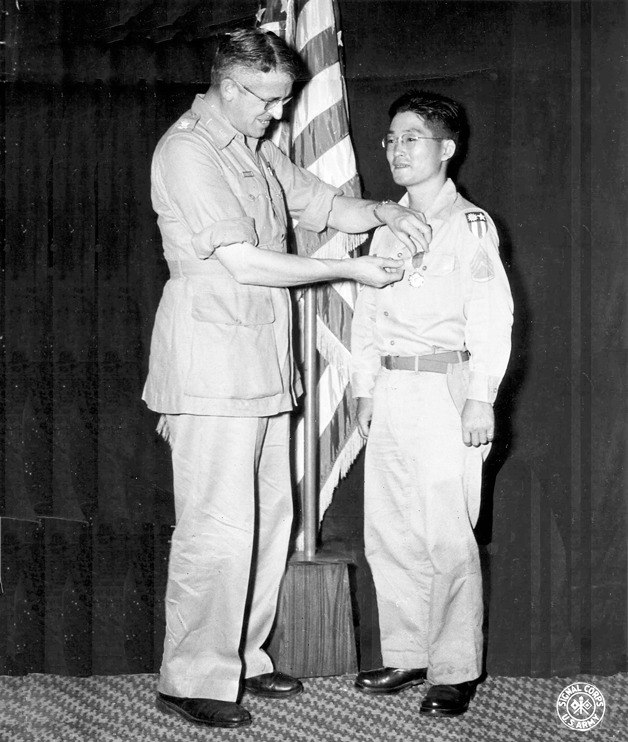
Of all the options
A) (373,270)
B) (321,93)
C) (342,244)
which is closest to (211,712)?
(373,270)

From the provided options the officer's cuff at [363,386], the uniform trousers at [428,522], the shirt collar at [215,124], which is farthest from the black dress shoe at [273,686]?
the shirt collar at [215,124]

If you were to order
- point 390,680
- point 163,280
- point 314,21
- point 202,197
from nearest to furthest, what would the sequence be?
point 202,197
point 390,680
point 314,21
point 163,280

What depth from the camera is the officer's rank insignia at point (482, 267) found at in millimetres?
2078

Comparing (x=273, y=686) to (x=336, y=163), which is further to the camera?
(x=336, y=163)

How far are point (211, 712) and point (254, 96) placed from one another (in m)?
1.52

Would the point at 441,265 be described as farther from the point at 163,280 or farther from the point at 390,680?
the point at 390,680

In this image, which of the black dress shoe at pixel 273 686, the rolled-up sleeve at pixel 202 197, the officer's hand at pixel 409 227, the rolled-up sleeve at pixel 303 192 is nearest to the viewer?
the rolled-up sleeve at pixel 202 197

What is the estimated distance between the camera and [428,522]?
7.05ft

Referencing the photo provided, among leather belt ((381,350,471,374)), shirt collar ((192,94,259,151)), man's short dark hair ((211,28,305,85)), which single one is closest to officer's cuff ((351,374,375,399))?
leather belt ((381,350,471,374))

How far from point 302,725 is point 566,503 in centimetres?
111

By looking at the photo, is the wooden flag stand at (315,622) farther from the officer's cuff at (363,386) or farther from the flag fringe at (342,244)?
the flag fringe at (342,244)

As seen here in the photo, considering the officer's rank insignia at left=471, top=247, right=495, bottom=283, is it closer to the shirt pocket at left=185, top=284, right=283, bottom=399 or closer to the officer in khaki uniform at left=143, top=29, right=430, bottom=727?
the officer in khaki uniform at left=143, top=29, right=430, bottom=727

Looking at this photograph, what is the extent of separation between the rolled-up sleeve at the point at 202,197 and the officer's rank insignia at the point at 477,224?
0.57 m

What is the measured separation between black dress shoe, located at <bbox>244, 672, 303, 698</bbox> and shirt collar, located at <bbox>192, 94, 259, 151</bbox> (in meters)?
1.43
